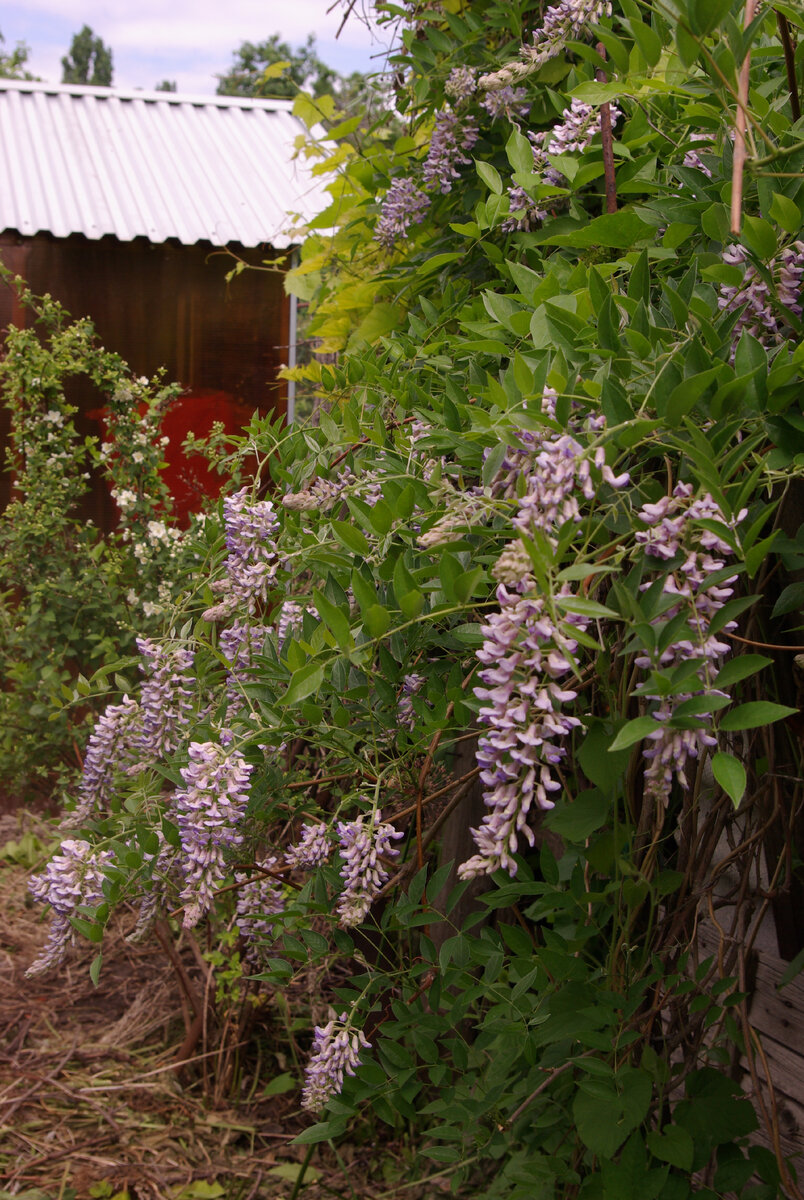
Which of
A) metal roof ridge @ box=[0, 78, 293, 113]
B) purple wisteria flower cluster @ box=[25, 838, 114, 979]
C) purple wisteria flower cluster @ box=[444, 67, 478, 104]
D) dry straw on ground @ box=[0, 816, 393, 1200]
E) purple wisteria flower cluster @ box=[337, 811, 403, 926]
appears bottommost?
dry straw on ground @ box=[0, 816, 393, 1200]

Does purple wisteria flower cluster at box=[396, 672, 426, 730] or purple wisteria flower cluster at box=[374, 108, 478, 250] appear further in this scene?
purple wisteria flower cluster at box=[374, 108, 478, 250]

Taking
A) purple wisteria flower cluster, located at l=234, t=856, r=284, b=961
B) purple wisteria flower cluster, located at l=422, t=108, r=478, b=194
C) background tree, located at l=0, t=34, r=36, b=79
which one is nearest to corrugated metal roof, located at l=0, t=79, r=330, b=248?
purple wisteria flower cluster, located at l=422, t=108, r=478, b=194

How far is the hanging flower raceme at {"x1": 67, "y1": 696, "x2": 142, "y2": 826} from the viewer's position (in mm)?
1466

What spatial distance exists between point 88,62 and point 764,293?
1580 inches

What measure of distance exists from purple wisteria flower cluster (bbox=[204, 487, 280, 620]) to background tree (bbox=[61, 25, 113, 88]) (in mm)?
38956

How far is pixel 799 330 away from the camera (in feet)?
3.16

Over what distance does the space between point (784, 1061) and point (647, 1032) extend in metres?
0.39

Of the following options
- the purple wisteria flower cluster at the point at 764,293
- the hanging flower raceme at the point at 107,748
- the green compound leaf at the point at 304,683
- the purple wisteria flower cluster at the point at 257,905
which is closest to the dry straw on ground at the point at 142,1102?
the purple wisteria flower cluster at the point at 257,905

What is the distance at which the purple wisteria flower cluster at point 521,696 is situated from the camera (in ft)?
2.37

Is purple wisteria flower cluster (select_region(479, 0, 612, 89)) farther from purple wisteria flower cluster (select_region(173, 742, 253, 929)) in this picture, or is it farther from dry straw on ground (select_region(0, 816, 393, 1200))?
dry straw on ground (select_region(0, 816, 393, 1200))

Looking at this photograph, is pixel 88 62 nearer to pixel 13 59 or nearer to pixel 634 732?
pixel 13 59

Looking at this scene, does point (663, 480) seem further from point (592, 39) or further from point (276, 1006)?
point (276, 1006)

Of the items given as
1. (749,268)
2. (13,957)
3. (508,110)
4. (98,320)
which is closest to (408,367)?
(508,110)

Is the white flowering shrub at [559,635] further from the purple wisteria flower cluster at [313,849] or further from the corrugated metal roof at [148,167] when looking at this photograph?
the corrugated metal roof at [148,167]
